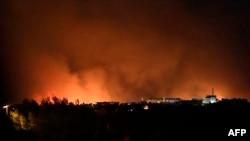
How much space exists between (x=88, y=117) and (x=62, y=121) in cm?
189

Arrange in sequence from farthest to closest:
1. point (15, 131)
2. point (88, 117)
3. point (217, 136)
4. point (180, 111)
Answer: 1. point (15, 131)
2. point (88, 117)
3. point (180, 111)
4. point (217, 136)

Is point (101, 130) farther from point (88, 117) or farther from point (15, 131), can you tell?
point (15, 131)

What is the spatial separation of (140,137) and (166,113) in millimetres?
3139

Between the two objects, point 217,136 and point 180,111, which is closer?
point 217,136

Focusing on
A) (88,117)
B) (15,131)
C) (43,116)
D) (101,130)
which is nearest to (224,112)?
(101,130)

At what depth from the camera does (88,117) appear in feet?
86.9

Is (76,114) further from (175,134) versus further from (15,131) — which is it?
(175,134)

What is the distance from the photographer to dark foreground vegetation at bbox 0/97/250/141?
1928 centimetres

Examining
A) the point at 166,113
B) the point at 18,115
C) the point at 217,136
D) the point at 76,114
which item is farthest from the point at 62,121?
the point at 217,136

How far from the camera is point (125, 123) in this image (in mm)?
23578

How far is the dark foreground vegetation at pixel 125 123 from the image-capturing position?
19281mm

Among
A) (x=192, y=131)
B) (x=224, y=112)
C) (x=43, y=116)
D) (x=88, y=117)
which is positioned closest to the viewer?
(x=192, y=131)

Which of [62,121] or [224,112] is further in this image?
[62,121]

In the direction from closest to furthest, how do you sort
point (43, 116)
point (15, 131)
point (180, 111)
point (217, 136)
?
point (217, 136)
point (180, 111)
point (43, 116)
point (15, 131)
